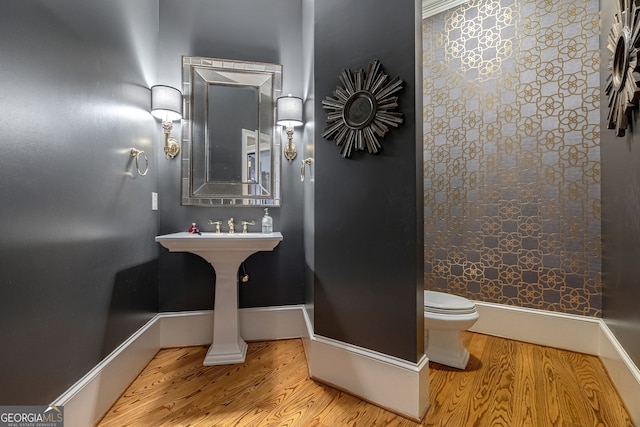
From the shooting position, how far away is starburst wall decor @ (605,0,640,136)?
1.18 metres

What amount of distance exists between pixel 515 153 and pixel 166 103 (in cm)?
267

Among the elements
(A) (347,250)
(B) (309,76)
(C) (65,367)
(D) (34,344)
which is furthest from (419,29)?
(C) (65,367)

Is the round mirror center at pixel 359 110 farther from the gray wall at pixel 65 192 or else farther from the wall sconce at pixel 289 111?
the gray wall at pixel 65 192

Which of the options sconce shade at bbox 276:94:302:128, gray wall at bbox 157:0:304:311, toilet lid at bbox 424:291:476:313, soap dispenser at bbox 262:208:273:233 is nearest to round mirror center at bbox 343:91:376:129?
sconce shade at bbox 276:94:302:128

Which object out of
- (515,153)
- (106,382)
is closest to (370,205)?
(515,153)

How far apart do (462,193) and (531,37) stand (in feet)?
4.19

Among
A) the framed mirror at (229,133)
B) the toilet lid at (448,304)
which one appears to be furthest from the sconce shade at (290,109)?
the toilet lid at (448,304)

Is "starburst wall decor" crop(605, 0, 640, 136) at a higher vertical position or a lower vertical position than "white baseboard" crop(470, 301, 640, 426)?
higher

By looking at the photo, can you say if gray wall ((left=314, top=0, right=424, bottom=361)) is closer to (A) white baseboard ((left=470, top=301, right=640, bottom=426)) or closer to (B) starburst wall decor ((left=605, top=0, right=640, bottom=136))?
(B) starburst wall decor ((left=605, top=0, right=640, bottom=136))

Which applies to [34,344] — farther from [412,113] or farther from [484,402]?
[484,402]

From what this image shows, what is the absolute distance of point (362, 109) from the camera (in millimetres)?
1507

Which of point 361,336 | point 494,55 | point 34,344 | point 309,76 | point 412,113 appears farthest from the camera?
point 494,55

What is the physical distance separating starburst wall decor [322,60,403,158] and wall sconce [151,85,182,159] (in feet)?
3.78

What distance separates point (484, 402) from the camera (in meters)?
1.43
